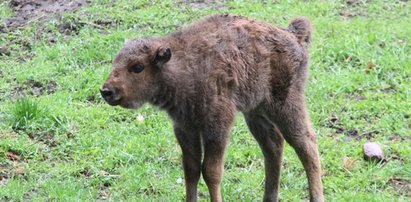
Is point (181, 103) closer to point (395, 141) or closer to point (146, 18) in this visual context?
point (395, 141)

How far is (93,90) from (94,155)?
164 centimetres

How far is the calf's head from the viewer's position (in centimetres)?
677

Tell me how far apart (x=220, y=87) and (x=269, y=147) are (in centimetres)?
102

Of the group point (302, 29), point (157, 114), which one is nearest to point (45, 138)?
point (157, 114)

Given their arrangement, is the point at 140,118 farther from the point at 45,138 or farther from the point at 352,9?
the point at 352,9

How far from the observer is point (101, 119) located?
9570 mm

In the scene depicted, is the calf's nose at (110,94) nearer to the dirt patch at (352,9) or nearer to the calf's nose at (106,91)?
the calf's nose at (106,91)

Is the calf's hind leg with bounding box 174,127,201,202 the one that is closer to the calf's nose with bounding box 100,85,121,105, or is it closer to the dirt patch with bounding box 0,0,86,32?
the calf's nose with bounding box 100,85,121,105

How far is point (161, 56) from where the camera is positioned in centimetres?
690

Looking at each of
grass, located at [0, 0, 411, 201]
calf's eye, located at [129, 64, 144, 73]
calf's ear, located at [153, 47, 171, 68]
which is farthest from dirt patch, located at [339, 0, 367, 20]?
calf's eye, located at [129, 64, 144, 73]

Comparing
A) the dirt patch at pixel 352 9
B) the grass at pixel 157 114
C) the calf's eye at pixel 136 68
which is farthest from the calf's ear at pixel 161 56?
the dirt patch at pixel 352 9

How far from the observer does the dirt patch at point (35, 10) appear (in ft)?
40.4

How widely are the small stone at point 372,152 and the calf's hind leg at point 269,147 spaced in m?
1.28

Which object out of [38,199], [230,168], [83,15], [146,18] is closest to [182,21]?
[146,18]
